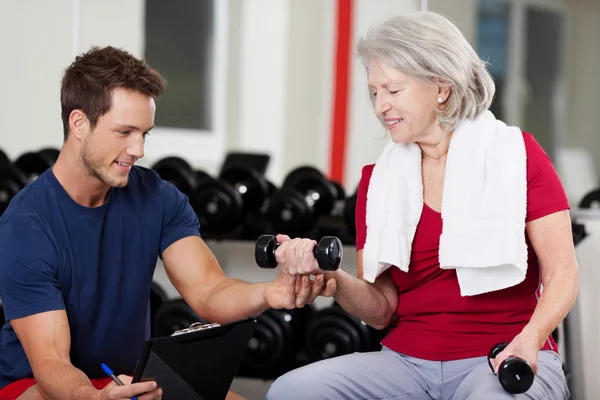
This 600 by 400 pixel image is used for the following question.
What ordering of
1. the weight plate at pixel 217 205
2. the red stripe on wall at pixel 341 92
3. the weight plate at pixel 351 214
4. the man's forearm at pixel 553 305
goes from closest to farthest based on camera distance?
1. the man's forearm at pixel 553 305
2. the weight plate at pixel 351 214
3. the weight plate at pixel 217 205
4. the red stripe on wall at pixel 341 92

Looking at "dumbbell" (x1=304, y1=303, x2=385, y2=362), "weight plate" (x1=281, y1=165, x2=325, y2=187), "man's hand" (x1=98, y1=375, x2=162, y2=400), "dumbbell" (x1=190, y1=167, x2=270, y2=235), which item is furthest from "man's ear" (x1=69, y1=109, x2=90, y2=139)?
"weight plate" (x1=281, y1=165, x2=325, y2=187)

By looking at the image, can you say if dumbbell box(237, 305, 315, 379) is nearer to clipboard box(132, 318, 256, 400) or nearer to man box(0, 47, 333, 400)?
man box(0, 47, 333, 400)

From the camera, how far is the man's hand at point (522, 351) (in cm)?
143

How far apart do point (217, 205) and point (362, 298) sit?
1584 millimetres

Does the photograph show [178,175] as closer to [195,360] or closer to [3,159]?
[3,159]

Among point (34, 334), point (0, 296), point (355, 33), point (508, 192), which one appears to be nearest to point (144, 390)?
point (34, 334)

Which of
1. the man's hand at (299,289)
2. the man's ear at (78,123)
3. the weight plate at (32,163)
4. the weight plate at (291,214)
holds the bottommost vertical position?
the weight plate at (291,214)

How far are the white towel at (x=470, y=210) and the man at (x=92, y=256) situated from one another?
19 cm

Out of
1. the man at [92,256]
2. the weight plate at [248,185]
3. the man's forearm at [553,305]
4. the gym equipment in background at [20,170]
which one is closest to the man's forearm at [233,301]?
the man at [92,256]

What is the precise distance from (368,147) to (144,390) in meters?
3.75

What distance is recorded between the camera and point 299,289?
1.64 meters

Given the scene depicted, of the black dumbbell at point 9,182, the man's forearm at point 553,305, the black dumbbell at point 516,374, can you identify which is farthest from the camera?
the black dumbbell at point 9,182

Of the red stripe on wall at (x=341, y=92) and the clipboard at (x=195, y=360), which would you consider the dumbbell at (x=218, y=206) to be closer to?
the clipboard at (x=195, y=360)

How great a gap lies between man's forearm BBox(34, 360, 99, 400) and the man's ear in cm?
46
